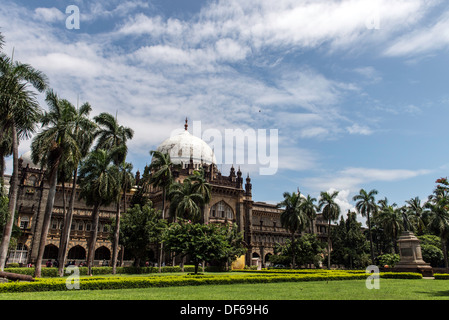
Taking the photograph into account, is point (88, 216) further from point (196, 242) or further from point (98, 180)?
point (196, 242)

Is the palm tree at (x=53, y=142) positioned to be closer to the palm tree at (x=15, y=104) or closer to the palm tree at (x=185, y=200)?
the palm tree at (x=15, y=104)

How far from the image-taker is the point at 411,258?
3108 cm

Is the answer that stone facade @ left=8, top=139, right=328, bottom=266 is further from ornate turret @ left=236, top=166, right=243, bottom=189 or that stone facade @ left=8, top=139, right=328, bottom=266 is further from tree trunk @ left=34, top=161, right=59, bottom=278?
tree trunk @ left=34, top=161, right=59, bottom=278

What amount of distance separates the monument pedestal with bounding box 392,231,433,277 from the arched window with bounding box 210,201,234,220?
30064 millimetres

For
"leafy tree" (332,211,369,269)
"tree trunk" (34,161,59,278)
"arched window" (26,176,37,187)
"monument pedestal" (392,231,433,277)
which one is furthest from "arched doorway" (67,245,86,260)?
"leafy tree" (332,211,369,269)

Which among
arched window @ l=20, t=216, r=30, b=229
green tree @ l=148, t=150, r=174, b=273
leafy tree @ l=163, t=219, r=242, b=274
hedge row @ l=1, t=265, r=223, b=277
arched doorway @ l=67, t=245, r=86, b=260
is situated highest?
green tree @ l=148, t=150, r=174, b=273

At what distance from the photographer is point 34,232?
1724 inches

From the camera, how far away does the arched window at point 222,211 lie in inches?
2230

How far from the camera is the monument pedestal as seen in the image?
29906mm

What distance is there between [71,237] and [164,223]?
22935 mm

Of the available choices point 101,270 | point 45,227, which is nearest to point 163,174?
point 101,270

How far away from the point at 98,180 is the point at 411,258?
1168 inches

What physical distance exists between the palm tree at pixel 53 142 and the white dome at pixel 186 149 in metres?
42.9
